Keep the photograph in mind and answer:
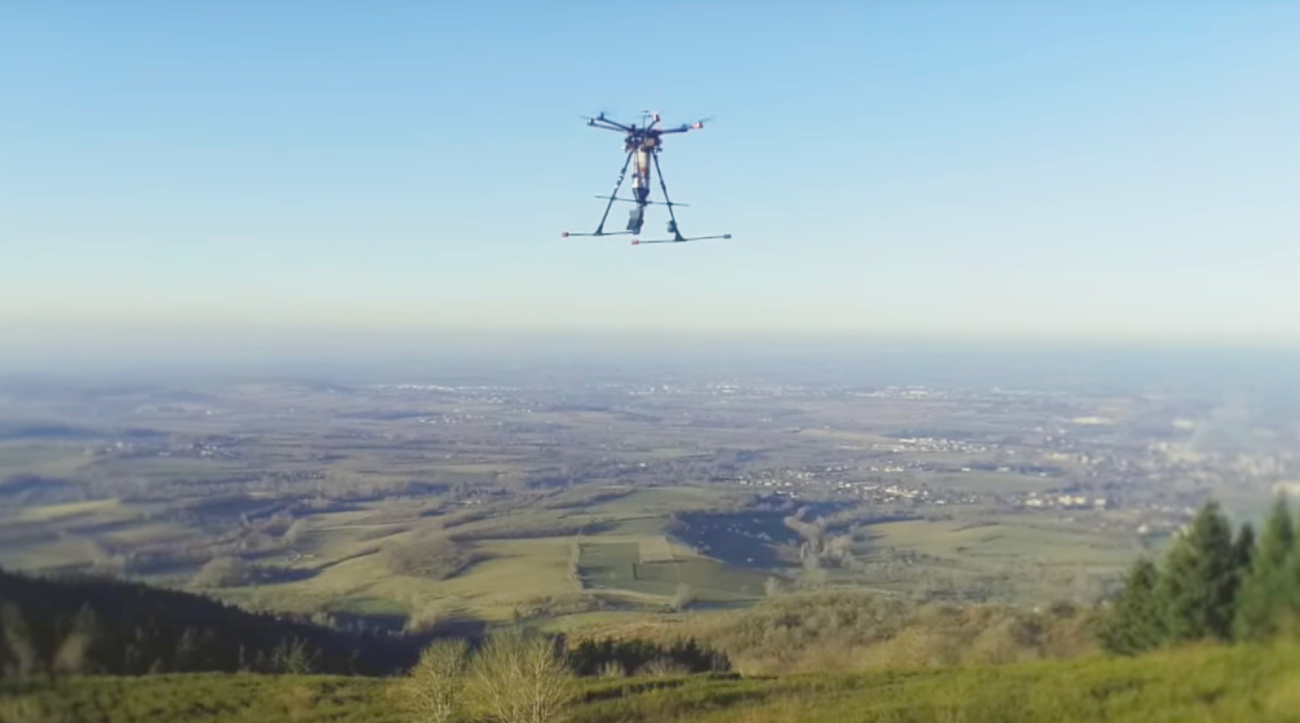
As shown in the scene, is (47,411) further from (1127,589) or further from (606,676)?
(606,676)

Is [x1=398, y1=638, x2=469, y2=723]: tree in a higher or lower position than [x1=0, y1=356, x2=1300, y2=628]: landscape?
lower

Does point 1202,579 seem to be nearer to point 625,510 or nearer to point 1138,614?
point 1138,614

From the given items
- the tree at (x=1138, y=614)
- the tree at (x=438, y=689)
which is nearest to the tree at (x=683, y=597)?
the tree at (x=438, y=689)

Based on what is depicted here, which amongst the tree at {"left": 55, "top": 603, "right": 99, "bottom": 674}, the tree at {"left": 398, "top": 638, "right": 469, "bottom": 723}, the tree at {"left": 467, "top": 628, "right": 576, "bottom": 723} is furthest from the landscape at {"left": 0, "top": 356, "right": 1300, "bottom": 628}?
the tree at {"left": 467, "top": 628, "right": 576, "bottom": 723}

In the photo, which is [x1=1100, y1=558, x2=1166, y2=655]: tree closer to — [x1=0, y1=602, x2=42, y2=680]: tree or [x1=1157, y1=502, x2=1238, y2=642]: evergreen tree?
[x1=1157, y1=502, x2=1238, y2=642]: evergreen tree

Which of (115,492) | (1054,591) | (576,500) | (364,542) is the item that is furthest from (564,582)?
(115,492)
